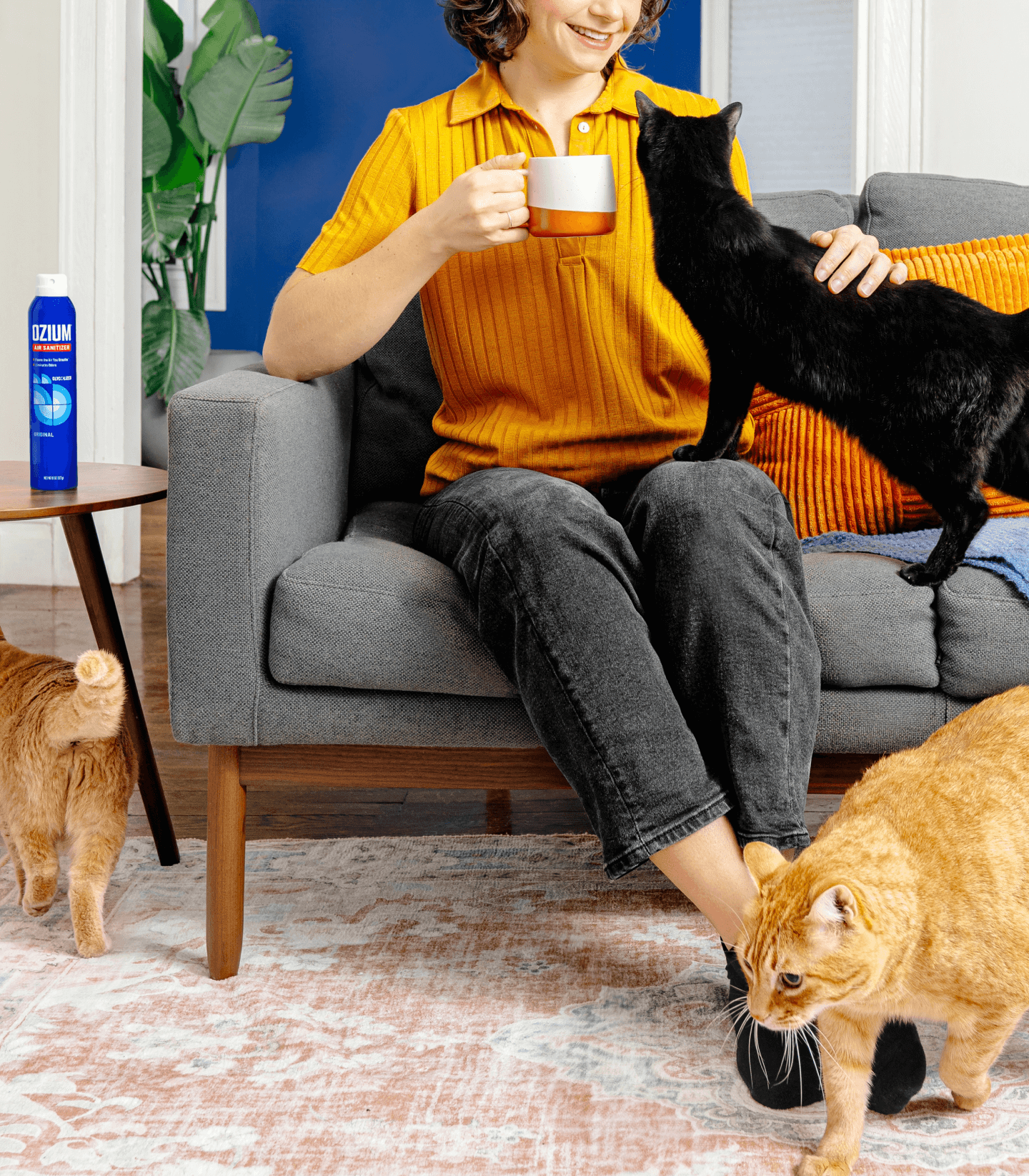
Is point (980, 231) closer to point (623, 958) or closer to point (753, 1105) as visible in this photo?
point (623, 958)

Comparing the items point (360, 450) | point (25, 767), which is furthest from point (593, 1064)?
point (360, 450)

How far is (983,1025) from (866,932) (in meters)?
A: 0.18

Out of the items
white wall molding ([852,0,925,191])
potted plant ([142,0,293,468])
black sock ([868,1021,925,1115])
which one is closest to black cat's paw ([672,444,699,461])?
black sock ([868,1021,925,1115])

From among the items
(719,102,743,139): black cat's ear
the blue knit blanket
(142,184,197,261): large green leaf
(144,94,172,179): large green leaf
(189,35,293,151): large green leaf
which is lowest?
the blue knit blanket

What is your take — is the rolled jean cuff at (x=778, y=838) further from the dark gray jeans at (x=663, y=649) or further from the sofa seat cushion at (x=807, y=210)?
the sofa seat cushion at (x=807, y=210)

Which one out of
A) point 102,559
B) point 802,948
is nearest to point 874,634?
point 802,948

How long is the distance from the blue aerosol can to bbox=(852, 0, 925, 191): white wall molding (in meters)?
1.94

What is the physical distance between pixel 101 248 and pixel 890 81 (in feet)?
6.68

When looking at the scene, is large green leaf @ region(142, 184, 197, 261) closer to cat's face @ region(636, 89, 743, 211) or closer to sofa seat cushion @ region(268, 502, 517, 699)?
cat's face @ region(636, 89, 743, 211)

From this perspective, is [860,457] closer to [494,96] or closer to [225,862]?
[494,96]

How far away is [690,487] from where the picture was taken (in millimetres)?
1111

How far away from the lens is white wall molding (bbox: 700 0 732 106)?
423cm

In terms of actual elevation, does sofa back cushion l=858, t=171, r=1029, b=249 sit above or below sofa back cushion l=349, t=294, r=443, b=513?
above

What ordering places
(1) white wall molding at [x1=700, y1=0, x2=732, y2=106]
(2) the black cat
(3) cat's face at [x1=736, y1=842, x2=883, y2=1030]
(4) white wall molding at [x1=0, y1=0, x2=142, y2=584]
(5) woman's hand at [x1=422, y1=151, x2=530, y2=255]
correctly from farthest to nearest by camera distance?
(1) white wall molding at [x1=700, y1=0, x2=732, y2=106] → (4) white wall molding at [x1=0, y1=0, x2=142, y2=584] → (2) the black cat → (5) woman's hand at [x1=422, y1=151, x2=530, y2=255] → (3) cat's face at [x1=736, y1=842, x2=883, y2=1030]
